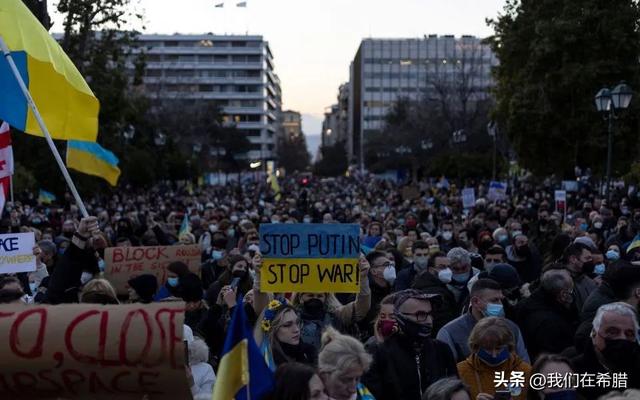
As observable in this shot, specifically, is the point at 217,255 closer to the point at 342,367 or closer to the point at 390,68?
the point at 342,367

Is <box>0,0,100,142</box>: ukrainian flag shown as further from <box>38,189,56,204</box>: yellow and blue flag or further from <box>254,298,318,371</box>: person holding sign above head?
<box>38,189,56,204</box>: yellow and blue flag

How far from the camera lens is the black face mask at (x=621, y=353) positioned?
511cm

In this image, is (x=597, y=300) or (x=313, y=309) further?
(x=313, y=309)

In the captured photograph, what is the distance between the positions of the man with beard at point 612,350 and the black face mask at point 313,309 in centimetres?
242

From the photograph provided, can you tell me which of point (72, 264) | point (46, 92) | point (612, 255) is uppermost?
point (46, 92)

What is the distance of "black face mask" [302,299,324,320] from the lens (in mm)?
7180

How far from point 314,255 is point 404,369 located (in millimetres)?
1996

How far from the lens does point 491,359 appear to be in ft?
17.5

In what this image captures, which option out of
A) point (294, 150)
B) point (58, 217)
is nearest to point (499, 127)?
point (58, 217)

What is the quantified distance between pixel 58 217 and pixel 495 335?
1779 cm

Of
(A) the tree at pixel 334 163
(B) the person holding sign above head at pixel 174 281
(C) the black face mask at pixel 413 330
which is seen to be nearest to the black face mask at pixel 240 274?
(B) the person holding sign above head at pixel 174 281

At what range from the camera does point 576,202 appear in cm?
3008

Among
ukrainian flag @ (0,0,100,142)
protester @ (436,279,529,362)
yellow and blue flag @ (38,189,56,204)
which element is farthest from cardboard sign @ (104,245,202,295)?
yellow and blue flag @ (38,189,56,204)

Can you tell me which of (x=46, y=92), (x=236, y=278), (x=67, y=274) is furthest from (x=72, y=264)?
(x=46, y=92)
